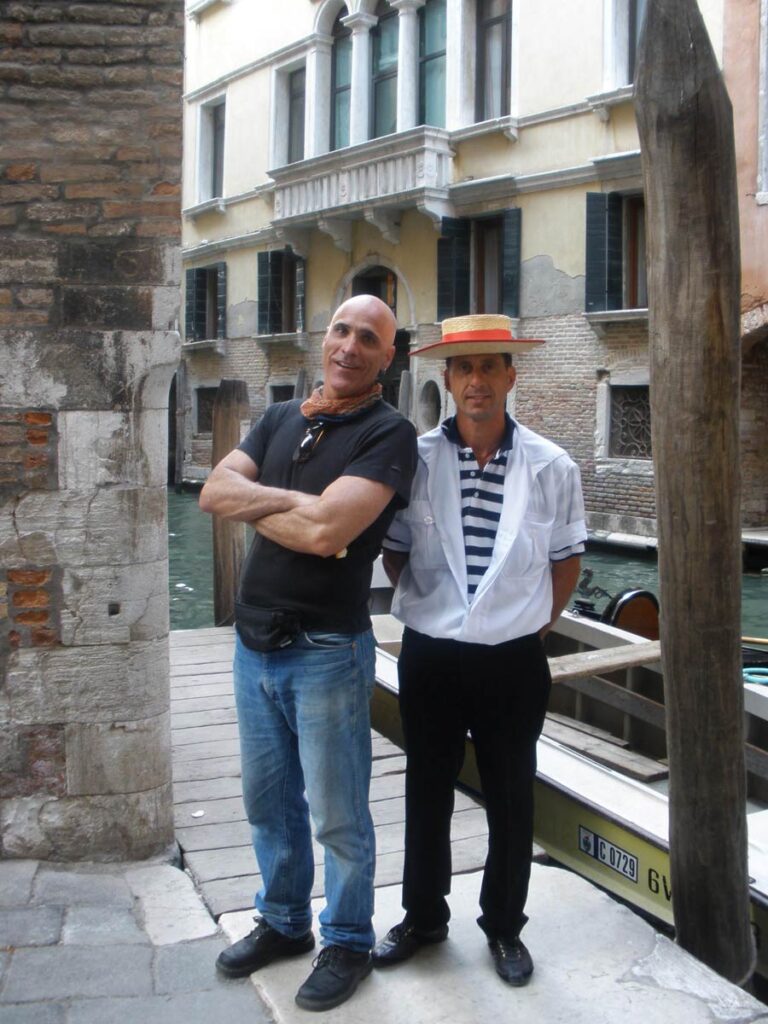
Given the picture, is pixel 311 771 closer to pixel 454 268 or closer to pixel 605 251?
pixel 605 251

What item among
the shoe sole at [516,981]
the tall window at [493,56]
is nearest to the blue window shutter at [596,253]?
the tall window at [493,56]

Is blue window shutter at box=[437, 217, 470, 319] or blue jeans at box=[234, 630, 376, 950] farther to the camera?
blue window shutter at box=[437, 217, 470, 319]

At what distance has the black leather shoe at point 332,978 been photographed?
2498 millimetres

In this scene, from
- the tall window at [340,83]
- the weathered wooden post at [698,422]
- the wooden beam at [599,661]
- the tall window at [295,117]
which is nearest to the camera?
the weathered wooden post at [698,422]

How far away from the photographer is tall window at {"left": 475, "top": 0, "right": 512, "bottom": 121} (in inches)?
632

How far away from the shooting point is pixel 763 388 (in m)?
13.6

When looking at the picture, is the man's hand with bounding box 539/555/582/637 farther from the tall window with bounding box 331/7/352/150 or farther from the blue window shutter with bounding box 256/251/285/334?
the blue window shutter with bounding box 256/251/285/334

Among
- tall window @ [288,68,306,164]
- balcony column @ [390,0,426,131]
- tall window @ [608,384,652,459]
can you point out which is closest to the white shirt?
tall window @ [608,384,652,459]

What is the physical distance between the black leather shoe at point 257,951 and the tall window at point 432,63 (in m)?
15.6

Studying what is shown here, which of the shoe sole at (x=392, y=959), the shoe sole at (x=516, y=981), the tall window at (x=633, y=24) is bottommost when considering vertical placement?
the shoe sole at (x=516, y=981)

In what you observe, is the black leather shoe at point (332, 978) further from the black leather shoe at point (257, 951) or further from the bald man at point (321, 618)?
the black leather shoe at point (257, 951)

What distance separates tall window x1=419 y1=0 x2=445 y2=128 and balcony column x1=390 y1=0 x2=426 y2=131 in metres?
0.08

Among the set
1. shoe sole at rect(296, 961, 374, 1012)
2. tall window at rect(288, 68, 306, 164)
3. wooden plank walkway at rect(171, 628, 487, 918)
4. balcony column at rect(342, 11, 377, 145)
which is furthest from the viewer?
tall window at rect(288, 68, 306, 164)

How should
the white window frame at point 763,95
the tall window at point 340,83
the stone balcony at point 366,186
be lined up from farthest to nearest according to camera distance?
the tall window at point 340,83
the stone balcony at point 366,186
the white window frame at point 763,95
